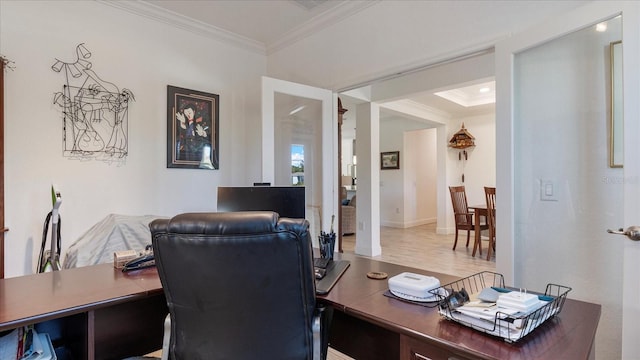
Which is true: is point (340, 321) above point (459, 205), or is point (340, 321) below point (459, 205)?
below

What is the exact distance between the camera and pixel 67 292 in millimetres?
1240

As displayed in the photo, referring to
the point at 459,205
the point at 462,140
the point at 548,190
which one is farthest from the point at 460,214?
the point at 548,190

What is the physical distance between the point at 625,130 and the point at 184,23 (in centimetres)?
356

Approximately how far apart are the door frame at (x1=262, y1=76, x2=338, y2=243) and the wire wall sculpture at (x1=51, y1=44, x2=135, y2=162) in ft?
4.12

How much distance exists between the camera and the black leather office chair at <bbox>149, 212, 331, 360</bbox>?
0.94 meters

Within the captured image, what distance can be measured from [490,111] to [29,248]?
7009 millimetres

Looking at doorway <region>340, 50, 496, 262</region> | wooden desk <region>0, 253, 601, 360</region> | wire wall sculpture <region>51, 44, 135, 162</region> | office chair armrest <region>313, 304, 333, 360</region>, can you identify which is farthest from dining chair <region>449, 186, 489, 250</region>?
wire wall sculpture <region>51, 44, 135, 162</region>

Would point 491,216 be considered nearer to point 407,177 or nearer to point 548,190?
point 548,190

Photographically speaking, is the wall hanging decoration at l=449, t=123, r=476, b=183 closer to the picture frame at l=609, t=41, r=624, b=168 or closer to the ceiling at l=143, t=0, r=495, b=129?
the ceiling at l=143, t=0, r=495, b=129

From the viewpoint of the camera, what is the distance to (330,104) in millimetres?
3342

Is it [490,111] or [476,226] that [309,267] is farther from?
[490,111]

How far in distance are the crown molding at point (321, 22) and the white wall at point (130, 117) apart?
1.38 ft

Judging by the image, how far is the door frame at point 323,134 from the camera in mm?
2984

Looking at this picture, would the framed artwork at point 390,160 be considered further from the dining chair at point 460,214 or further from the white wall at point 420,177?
the dining chair at point 460,214
